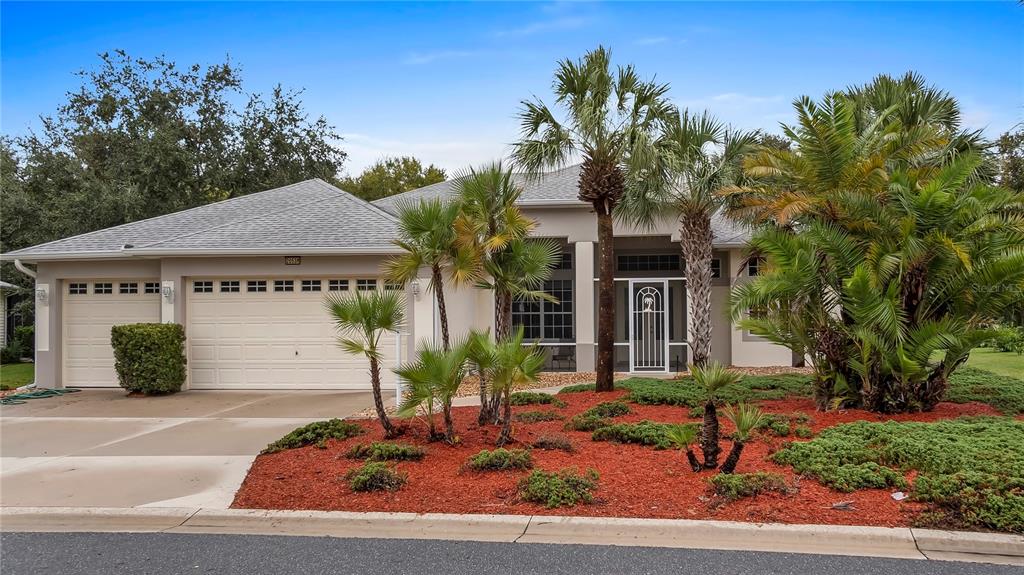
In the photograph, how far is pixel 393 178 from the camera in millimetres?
37781

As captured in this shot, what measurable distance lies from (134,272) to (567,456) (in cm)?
1159

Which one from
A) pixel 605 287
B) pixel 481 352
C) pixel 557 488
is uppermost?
pixel 605 287

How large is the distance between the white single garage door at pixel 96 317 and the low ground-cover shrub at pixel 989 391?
15343 millimetres

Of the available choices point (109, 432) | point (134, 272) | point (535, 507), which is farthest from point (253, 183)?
point (535, 507)

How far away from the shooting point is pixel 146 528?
19.4ft

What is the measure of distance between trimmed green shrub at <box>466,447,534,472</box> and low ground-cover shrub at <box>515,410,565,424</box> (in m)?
2.47

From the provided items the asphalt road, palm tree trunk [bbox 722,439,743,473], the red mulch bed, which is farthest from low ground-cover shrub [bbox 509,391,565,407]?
the asphalt road

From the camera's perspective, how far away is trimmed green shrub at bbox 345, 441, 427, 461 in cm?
736

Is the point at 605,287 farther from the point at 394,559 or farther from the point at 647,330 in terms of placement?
the point at 394,559

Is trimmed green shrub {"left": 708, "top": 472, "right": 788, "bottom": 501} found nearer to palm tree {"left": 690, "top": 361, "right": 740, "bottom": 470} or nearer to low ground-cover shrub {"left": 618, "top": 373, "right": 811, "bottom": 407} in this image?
palm tree {"left": 690, "top": 361, "right": 740, "bottom": 470}

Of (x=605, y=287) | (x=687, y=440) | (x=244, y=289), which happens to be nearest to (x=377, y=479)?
(x=687, y=440)

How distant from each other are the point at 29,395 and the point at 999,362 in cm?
2563

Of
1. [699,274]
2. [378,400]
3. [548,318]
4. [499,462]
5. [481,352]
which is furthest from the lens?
[548,318]

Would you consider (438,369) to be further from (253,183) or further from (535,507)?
(253,183)
